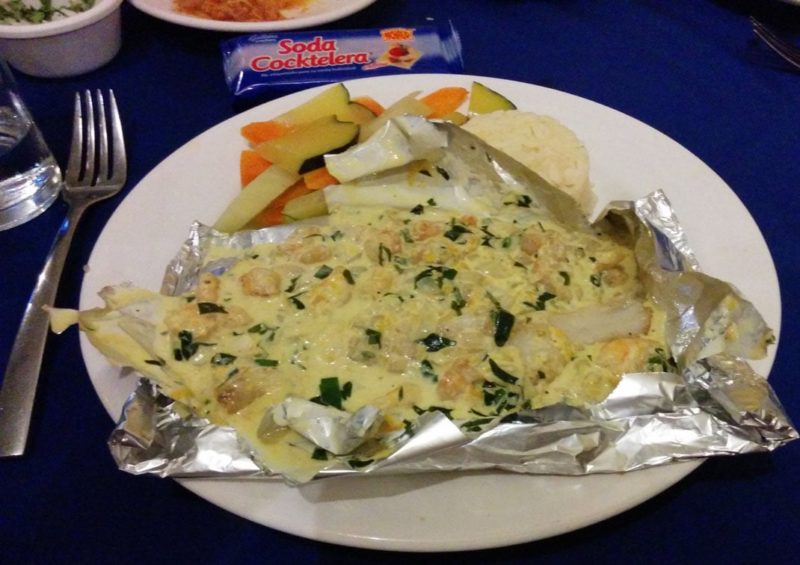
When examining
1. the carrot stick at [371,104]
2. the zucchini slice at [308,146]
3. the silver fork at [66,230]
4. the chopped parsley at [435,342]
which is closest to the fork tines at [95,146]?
the silver fork at [66,230]

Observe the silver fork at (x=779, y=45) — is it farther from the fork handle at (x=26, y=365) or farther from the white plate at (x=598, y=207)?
Answer: the fork handle at (x=26, y=365)

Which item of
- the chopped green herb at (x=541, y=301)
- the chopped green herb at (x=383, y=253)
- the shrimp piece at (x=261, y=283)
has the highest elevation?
the chopped green herb at (x=541, y=301)

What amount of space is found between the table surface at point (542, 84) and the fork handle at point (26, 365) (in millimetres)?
46

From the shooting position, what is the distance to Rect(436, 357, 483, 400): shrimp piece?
44.0 inches

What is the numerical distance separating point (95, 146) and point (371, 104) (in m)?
0.74

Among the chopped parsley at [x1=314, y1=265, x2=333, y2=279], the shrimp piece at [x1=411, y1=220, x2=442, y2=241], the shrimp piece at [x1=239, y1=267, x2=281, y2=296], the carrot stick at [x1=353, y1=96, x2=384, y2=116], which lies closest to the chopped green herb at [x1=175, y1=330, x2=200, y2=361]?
the shrimp piece at [x1=239, y1=267, x2=281, y2=296]

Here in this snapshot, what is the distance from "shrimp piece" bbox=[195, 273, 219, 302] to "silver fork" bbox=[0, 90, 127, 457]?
26 cm

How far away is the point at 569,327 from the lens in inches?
48.6

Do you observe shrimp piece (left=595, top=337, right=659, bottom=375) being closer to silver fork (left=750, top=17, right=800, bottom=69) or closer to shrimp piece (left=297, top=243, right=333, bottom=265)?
shrimp piece (left=297, top=243, right=333, bottom=265)

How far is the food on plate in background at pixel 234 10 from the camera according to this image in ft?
7.19

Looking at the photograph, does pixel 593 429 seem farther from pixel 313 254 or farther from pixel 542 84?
pixel 542 84

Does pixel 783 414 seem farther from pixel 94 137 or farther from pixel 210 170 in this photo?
pixel 94 137

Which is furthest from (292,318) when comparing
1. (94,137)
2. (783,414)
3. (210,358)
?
(94,137)

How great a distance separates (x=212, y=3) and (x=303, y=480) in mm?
1813
